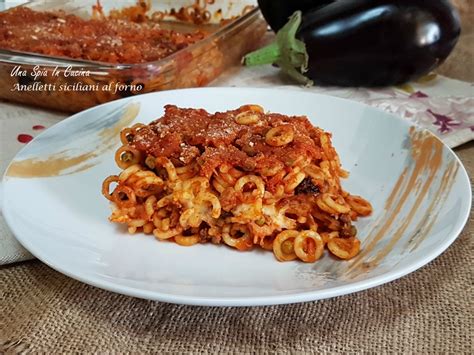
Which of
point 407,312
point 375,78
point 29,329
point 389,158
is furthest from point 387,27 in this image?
point 29,329

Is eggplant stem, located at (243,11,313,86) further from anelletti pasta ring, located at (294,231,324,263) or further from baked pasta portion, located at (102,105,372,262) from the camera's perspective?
anelletti pasta ring, located at (294,231,324,263)

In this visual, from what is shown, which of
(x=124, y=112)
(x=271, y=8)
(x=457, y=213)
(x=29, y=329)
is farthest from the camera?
(x=271, y=8)

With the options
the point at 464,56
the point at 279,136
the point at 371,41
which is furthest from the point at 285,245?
the point at 464,56

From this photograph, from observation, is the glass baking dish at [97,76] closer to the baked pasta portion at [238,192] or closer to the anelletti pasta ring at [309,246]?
the baked pasta portion at [238,192]

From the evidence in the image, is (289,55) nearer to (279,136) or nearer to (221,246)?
(279,136)

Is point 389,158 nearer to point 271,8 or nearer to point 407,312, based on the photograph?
point 407,312

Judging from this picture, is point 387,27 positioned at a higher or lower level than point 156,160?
lower

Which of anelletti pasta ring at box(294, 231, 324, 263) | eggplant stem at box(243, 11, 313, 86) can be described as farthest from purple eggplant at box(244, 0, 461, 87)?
anelletti pasta ring at box(294, 231, 324, 263)

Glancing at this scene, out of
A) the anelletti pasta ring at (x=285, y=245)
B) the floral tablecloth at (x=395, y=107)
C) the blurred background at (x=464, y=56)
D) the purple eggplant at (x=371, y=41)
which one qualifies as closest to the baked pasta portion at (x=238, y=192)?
the anelletti pasta ring at (x=285, y=245)
